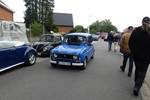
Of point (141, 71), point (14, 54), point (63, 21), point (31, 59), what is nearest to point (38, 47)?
point (31, 59)

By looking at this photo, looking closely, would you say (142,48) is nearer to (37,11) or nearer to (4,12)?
(4,12)

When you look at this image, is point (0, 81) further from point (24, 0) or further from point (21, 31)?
point (24, 0)

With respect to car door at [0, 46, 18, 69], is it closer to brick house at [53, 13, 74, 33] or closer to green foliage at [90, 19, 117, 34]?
brick house at [53, 13, 74, 33]

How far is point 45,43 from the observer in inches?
441

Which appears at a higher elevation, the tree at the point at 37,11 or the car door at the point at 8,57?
the tree at the point at 37,11

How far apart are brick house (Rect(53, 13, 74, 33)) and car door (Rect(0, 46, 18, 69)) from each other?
197 ft

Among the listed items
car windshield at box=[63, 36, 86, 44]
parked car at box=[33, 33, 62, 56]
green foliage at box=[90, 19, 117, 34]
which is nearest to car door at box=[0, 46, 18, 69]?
car windshield at box=[63, 36, 86, 44]

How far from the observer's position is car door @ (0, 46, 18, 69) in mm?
6135

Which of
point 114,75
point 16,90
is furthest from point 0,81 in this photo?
point 114,75

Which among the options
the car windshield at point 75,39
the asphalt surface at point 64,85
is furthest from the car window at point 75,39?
the asphalt surface at point 64,85

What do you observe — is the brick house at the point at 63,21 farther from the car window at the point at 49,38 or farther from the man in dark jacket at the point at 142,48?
the man in dark jacket at the point at 142,48

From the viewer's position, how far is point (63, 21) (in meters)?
68.2

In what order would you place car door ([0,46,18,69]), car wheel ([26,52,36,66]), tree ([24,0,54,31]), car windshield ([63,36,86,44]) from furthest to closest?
1. tree ([24,0,54,31])
2. car windshield ([63,36,86,44])
3. car wheel ([26,52,36,66])
4. car door ([0,46,18,69])

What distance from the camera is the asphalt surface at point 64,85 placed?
14.6 feet
